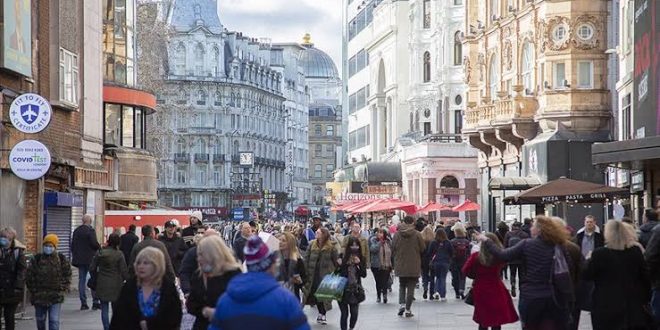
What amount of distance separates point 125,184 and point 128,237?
22243mm

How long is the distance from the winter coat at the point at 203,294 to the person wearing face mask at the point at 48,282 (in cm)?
567

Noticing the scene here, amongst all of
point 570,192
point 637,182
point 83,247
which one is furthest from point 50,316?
point 637,182

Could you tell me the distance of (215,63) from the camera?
15412 cm

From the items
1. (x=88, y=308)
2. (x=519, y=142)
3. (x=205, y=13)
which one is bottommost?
(x=88, y=308)

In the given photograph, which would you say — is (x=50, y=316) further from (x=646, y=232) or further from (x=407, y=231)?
(x=407, y=231)

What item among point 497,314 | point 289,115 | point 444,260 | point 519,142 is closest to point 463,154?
point 519,142

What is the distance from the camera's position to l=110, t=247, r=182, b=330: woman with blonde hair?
1214cm

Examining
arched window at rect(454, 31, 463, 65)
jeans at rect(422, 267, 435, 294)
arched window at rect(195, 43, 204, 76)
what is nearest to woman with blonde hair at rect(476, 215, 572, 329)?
jeans at rect(422, 267, 435, 294)

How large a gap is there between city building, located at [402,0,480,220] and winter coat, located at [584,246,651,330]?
2230 inches

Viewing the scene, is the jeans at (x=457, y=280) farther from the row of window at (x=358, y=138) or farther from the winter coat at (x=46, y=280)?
the row of window at (x=358, y=138)

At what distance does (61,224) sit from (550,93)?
63.2 ft

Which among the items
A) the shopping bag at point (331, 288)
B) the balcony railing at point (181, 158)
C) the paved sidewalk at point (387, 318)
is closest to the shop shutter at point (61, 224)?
the paved sidewalk at point (387, 318)

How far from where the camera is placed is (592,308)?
1550 cm

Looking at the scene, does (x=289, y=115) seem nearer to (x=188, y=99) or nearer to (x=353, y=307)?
(x=188, y=99)
